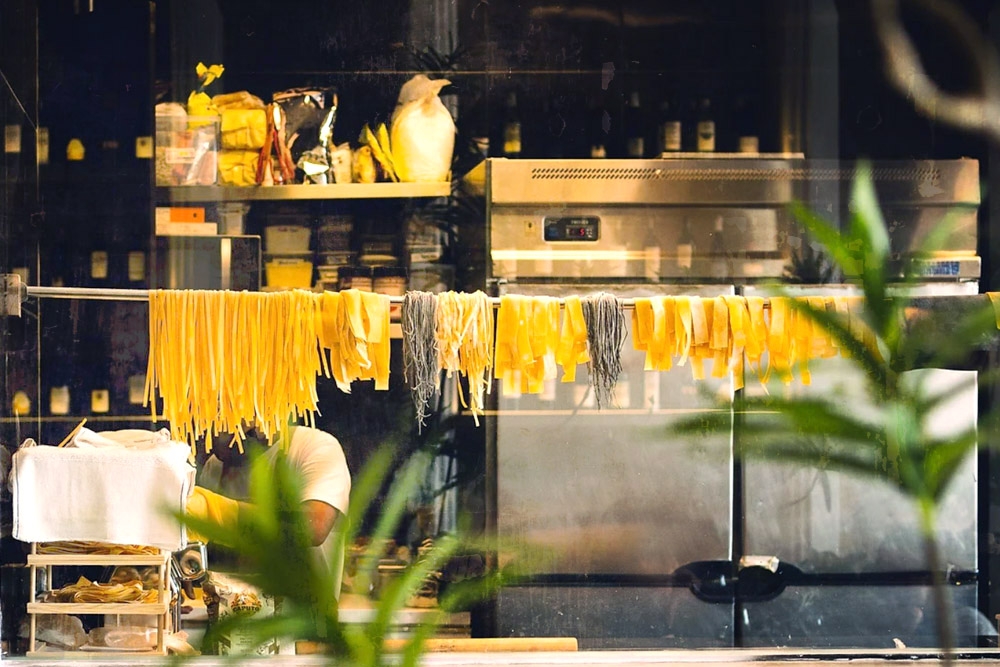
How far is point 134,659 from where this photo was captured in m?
3.64

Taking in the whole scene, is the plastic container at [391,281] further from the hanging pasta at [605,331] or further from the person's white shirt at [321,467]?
the hanging pasta at [605,331]

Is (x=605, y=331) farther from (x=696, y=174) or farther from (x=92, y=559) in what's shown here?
(x=92, y=559)

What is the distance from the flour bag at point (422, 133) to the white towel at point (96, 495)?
1.25 m

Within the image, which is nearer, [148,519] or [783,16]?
[148,519]

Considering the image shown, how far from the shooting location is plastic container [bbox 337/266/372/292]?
12.4ft

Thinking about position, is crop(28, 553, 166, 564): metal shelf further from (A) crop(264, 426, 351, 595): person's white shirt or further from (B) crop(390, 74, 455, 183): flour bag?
(B) crop(390, 74, 455, 183): flour bag

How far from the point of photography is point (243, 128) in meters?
3.77

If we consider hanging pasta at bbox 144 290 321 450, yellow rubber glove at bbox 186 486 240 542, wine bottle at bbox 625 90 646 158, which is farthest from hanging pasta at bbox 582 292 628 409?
yellow rubber glove at bbox 186 486 240 542

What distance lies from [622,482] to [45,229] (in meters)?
2.12

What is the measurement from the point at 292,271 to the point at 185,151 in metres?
0.54

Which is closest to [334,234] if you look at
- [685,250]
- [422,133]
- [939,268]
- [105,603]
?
[422,133]

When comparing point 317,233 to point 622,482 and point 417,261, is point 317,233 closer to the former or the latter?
point 417,261

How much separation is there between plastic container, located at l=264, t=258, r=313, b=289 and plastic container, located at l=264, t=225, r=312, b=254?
38 mm

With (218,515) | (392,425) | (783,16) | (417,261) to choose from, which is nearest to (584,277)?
(417,261)
